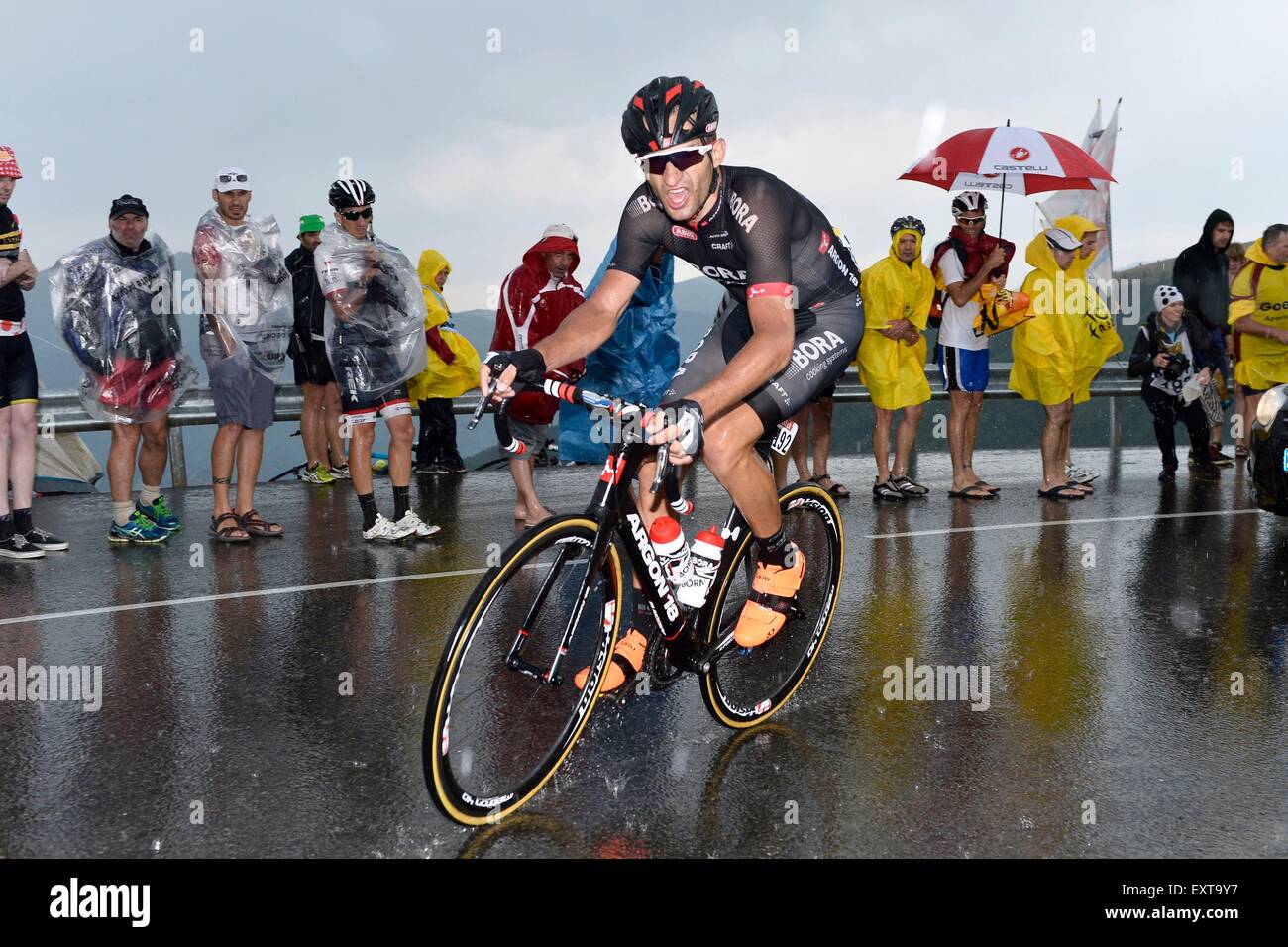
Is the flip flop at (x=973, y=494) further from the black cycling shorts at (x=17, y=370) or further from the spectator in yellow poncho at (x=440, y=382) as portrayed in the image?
the black cycling shorts at (x=17, y=370)

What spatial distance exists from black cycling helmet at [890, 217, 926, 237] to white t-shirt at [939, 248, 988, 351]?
0.41 meters

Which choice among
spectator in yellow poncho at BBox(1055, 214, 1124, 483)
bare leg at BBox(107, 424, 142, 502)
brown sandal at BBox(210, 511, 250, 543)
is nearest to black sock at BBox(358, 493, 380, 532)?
brown sandal at BBox(210, 511, 250, 543)

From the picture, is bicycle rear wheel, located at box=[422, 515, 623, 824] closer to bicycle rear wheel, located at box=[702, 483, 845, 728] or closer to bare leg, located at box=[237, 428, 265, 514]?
bicycle rear wheel, located at box=[702, 483, 845, 728]

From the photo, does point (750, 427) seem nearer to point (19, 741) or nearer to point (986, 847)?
point (986, 847)

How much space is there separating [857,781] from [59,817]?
8.30 ft

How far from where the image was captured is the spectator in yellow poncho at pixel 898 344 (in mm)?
9945

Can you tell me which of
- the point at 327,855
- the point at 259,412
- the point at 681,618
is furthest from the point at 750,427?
the point at 259,412

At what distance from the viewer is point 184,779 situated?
4102 mm

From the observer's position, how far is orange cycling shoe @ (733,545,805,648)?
441cm

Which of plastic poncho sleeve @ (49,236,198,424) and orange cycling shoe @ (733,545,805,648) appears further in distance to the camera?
plastic poncho sleeve @ (49,236,198,424)

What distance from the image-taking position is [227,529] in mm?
8445

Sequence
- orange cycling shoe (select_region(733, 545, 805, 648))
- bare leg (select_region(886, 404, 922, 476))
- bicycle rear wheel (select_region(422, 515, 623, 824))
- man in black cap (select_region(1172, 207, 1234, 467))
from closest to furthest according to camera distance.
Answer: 1. bicycle rear wheel (select_region(422, 515, 623, 824))
2. orange cycling shoe (select_region(733, 545, 805, 648))
3. bare leg (select_region(886, 404, 922, 476))
4. man in black cap (select_region(1172, 207, 1234, 467))

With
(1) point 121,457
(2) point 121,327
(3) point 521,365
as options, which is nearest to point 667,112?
(3) point 521,365

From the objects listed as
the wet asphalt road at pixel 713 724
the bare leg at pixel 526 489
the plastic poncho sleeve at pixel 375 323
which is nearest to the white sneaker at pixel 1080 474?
the wet asphalt road at pixel 713 724
